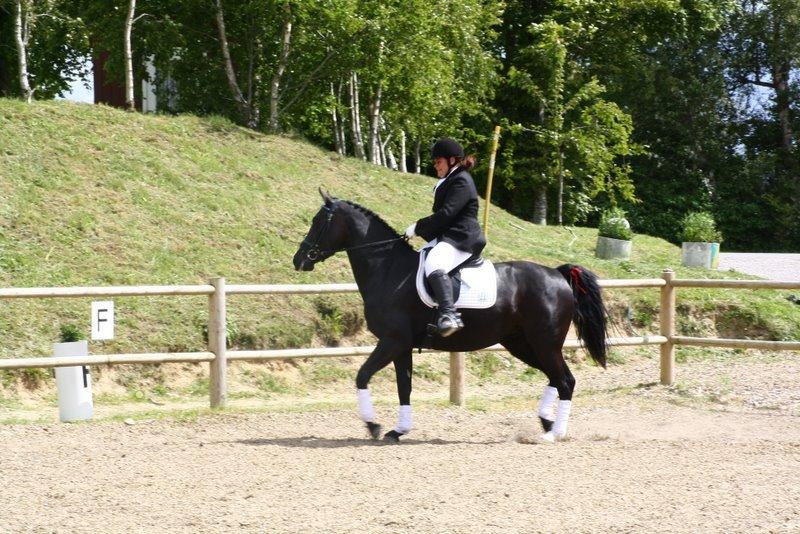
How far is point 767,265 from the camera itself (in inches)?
1003

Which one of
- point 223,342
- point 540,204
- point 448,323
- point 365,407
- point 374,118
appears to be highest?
point 374,118

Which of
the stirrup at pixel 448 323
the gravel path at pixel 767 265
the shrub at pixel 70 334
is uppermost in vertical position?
the stirrup at pixel 448 323

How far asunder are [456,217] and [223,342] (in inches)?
116

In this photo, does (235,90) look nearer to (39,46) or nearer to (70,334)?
(39,46)

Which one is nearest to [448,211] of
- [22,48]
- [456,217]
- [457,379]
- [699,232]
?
[456,217]

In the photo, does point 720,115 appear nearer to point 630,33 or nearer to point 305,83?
point 630,33

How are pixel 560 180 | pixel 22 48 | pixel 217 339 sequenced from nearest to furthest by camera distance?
pixel 217 339
pixel 22 48
pixel 560 180

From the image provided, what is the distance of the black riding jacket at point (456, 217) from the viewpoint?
26.5 ft

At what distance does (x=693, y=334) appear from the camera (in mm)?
16078

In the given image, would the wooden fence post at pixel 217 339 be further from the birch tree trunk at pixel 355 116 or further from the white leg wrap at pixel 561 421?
the birch tree trunk at pixel 355 116

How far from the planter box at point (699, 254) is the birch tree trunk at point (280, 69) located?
844 centimetres

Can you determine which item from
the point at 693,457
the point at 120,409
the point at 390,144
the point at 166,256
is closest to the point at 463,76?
the point at 390,144

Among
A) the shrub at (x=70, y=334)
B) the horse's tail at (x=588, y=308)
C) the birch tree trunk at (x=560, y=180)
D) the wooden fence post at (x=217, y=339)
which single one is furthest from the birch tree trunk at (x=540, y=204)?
the horse's tail at (x=588, y=308)

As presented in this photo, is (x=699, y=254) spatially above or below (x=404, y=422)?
above
